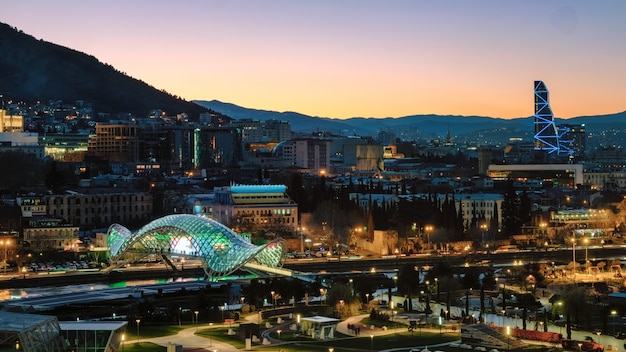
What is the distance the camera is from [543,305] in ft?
190

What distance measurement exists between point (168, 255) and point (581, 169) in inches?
3558

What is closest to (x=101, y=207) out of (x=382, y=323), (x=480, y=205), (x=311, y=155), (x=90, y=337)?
(x=480, y=205)

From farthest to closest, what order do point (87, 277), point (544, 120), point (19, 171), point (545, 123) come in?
point (545, 123)
point (544, 120)
point (19, 171)
point (87, 277)

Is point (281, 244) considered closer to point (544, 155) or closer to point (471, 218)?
point (471, 218)

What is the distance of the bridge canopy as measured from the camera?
70.2m

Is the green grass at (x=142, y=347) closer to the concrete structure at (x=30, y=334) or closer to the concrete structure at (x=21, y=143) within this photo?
the concrete structure at (x=30, y=334)

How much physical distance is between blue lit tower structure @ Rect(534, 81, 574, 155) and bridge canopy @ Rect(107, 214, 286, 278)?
12406 centimetres

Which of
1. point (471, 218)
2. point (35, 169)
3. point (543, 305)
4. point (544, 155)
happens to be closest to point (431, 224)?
point (471, 218)

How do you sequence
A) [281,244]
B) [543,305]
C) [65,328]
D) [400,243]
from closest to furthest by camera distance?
1. [65,328]
2. [543,305]
3. [281,244]
4. [400,243]

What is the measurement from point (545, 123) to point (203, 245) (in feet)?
421

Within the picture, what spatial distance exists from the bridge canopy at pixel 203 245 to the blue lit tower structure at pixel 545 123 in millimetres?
124062

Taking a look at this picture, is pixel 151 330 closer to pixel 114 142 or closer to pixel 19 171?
pixel 19 171

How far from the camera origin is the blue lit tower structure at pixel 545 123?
19138 cm

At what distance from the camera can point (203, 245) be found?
71625 mm
